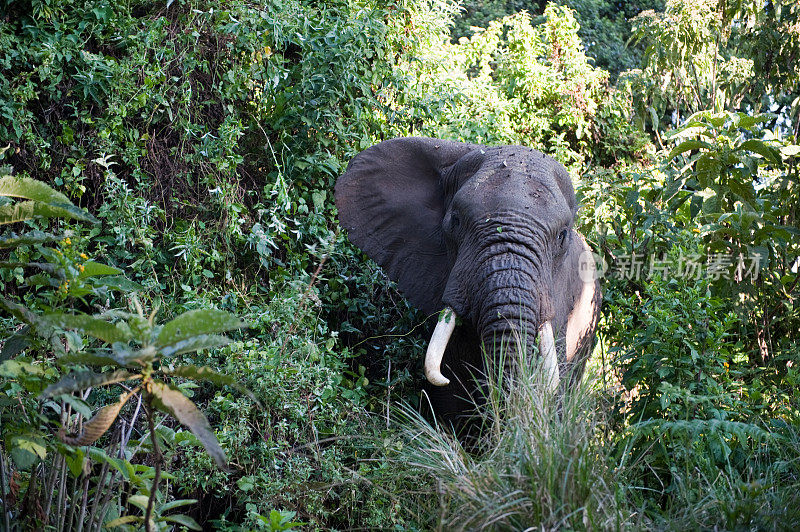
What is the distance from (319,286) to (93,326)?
11.8 feet

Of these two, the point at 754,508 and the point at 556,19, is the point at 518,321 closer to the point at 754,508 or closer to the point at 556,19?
the point at 754,508

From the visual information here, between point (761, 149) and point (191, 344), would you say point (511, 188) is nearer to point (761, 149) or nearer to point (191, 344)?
point (761, 149)

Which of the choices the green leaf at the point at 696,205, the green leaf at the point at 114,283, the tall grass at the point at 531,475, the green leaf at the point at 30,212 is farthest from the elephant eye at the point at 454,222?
the green leaf at the point at 30,212

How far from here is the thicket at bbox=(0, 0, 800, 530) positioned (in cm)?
335

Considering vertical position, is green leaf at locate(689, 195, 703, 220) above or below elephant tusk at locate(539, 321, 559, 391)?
above

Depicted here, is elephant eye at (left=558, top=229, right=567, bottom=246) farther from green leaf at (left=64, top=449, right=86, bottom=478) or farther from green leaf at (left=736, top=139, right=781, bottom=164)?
green leaf at (left=64, top=449, right=86, bottom=478)

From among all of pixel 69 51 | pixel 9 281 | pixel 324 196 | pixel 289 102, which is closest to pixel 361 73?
pixel 289 102

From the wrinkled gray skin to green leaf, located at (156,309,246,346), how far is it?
6.70 ft

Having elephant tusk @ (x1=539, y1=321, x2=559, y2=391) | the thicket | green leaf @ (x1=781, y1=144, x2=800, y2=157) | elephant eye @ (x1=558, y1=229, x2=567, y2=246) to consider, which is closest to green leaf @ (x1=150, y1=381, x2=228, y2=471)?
the thicket

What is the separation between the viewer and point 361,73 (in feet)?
23.1

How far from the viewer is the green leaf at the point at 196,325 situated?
2803 millimetres

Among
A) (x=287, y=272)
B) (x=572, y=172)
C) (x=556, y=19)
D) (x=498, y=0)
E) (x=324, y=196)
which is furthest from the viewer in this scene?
(x=498, y=0)

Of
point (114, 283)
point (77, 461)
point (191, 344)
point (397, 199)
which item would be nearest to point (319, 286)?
point (397, 199)

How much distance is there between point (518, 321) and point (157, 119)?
120 inches
